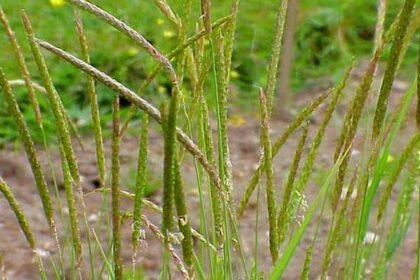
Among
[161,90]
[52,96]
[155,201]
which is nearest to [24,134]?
[52,96]

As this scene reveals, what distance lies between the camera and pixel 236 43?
3395 mm

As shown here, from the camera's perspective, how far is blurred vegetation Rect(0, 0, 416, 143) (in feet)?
9.82

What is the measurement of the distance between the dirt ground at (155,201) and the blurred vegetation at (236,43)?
237 mm

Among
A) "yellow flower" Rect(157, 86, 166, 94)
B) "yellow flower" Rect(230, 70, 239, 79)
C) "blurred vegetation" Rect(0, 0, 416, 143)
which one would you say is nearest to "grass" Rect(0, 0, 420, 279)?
"yellow flower" Rect(157, 86, 166, 94)

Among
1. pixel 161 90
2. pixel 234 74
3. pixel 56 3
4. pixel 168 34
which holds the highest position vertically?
pixel 56 3

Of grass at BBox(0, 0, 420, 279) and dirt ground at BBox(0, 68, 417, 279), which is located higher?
dirt ground at BBox(0, 68, 417, 279)

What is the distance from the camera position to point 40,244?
83.4 inches

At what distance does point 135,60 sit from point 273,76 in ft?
6.78

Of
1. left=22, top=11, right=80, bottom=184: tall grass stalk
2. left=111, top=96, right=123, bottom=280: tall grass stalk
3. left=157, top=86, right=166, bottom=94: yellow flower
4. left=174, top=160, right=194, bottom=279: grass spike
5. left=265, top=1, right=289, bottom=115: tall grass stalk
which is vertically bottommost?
left=174, top=160, right=194, bottom=279: grass spike

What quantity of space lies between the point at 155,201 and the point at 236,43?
1166mm

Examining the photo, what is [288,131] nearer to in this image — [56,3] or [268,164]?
[268,164]

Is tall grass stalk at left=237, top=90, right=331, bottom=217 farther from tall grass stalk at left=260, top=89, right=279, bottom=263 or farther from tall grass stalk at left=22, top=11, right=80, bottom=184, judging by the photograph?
tall grass stalk at left=22, top=11, right=80, bottom=184

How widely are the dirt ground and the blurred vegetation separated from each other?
0.78 feet

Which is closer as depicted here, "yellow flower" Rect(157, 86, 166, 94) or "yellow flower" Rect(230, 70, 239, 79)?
"yellow flower" Rect(157, 86, 166, 94)
